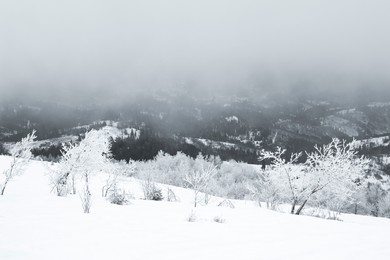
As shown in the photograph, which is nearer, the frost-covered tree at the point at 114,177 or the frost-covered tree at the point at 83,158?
the frost-covered tree at the point at 114,177

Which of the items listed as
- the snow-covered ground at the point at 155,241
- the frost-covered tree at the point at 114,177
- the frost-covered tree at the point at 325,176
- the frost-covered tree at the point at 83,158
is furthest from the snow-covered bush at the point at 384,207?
the snow-covered ground at the point at 155,241

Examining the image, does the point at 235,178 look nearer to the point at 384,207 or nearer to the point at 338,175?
the point at 384,207

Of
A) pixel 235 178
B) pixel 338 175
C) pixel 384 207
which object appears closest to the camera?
pixel 338 175

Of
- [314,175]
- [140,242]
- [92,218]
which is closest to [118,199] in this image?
[92,218]

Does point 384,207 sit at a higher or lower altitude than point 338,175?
lower

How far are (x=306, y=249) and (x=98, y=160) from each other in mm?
17967

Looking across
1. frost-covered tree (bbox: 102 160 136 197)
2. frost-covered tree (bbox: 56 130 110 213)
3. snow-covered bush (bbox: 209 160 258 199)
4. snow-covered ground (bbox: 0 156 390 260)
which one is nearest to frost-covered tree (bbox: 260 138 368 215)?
frost-covered tree (bbox: 102 160 136 197)

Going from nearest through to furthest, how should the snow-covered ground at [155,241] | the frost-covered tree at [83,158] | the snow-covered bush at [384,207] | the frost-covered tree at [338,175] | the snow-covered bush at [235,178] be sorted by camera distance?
1. the snow-covered ground at [155,241]
2. the frost-covered tree at [338,175]
3. the frost-covered tree at [83,158]
4. the snow-covered bush at [384,207]
5. the snow-covered bush at [235,178]

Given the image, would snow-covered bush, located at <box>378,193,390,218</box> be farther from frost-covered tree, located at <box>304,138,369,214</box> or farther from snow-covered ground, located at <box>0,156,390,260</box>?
snow-covered ground, located at <box>0,156,390,260</box>

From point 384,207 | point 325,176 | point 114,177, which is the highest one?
point 325,176

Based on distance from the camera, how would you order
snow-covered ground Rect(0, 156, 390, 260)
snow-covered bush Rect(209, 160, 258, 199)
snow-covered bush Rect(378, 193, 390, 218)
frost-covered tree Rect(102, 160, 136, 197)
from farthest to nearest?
snow-covered bush Rect(209, 160, 258, 199) → snow-covered bush Rect(378, 193, 390, 218) → frost-covered tree Rect(102, 160, 136, 197) → snow-covered ground Rect(0, 156, 390, 260)

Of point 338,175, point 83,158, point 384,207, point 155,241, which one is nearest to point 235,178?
point 384,207

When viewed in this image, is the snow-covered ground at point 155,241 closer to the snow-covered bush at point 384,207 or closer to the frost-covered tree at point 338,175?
the frost-covered tree at point 338,175

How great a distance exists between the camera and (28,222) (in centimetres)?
555
